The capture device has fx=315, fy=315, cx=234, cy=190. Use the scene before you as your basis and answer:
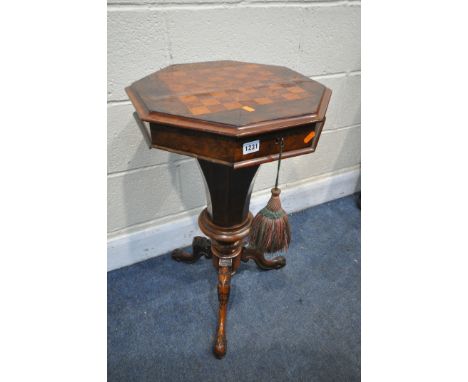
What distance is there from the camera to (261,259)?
1.40 metres

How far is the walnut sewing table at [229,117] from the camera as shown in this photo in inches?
27.1

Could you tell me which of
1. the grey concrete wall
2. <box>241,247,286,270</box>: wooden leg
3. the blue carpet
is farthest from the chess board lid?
the blue carpet

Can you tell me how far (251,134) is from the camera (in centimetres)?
66

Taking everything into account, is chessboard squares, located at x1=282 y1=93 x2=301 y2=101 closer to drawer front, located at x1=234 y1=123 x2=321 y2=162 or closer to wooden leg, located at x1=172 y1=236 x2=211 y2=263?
drawer front, located at x1=234 y1=123 x2=321 y2=162

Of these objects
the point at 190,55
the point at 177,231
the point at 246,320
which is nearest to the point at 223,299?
the point at 246,320

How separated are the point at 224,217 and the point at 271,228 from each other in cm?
16

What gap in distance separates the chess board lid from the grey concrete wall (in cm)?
19

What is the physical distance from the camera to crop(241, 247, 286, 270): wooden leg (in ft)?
4.55

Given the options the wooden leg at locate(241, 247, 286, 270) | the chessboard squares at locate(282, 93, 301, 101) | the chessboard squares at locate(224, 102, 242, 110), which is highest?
the chessboard squares at locate(282, 93, 301, 101)

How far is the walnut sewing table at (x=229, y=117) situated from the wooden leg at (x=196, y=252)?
33 cm

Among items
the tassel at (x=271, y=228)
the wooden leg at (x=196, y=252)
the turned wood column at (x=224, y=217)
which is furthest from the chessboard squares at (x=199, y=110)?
the wooden leg at (x=196, y=252)

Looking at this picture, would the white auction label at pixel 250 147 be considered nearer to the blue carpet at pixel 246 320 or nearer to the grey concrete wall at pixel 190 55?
the grey concrete wall at pixel 190 55

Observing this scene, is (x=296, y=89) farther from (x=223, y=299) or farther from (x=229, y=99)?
(x=223, y=299)

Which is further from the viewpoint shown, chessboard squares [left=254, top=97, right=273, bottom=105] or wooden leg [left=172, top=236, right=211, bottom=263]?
wooden leg [left=172, top=236, right=211, bottom=263]
